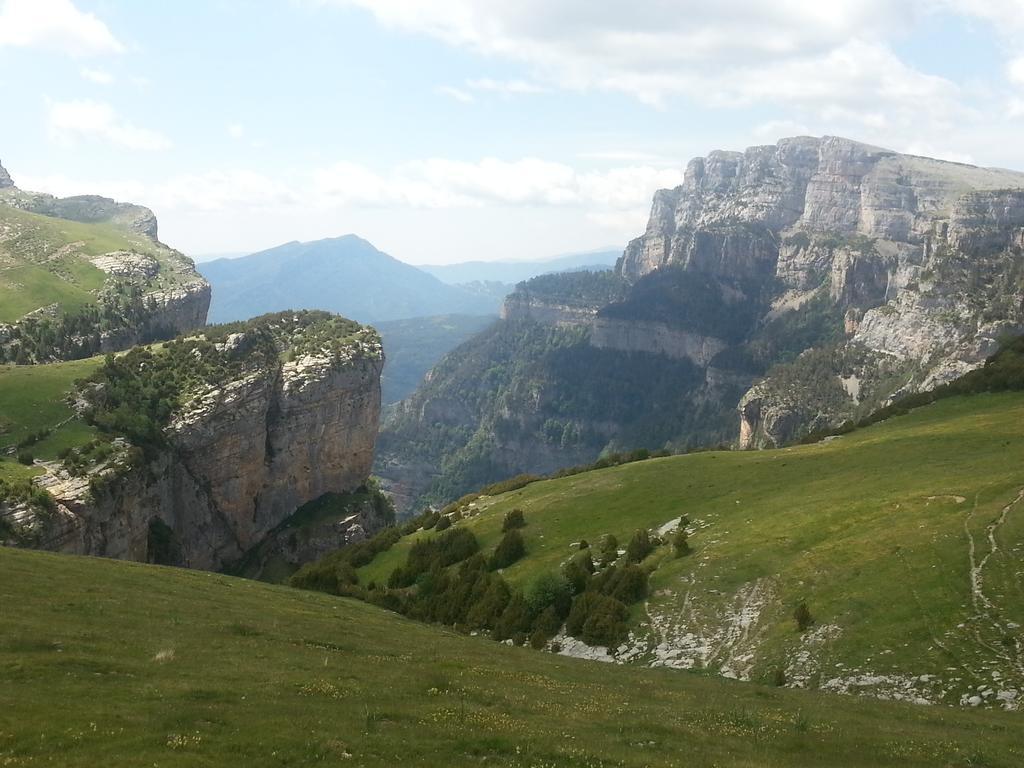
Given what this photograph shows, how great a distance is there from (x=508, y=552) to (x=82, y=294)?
135570 millimetres

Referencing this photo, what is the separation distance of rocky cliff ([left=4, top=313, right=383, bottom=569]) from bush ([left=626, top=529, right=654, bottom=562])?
183 ft

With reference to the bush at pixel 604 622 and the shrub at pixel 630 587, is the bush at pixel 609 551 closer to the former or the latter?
the shrub at pixel 630 587

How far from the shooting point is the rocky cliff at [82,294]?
133 meters

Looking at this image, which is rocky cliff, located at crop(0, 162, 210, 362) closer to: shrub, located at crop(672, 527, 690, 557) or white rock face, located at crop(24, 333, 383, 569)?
white rock face, located at crop(24, 333, 383, 569)

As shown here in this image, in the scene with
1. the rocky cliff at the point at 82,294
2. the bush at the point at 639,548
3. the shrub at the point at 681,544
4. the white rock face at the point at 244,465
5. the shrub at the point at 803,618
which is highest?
the rocky cliff at the point at 82,294

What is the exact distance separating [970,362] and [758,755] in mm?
160132

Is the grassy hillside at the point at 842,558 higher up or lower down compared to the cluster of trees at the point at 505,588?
higher up

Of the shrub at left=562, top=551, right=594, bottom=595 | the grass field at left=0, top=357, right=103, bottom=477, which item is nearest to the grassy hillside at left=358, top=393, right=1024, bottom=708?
the shrub at left=562, top=551, right=594, bottom=595

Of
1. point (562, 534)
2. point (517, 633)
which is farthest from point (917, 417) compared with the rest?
point (517, 633)

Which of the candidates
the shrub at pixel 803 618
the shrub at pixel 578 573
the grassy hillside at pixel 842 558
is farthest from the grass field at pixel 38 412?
the shrub at pixel 803 618

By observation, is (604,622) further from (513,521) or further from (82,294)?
(82,294)

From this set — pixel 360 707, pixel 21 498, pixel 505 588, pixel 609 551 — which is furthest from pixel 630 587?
pixel 21 498

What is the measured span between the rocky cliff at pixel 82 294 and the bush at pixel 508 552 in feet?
339

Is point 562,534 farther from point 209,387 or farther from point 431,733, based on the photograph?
point 209,387
